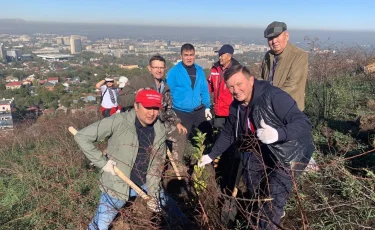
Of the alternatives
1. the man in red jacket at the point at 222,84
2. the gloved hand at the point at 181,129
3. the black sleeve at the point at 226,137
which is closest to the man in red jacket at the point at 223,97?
the man in red jacket at the point at 222,84

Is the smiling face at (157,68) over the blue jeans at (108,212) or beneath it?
over

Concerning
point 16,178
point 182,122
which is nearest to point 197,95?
point 182,122

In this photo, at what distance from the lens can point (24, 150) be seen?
5781 mm

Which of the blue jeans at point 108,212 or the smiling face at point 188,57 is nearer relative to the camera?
the blue jeans at point 108,212

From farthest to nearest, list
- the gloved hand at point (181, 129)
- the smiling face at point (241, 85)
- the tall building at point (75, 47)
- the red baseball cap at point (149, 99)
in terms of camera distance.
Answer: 1. the tall building at point (75, 47)
2. the gloved hand at point (181, 129)
3. the red baseball cap at point (149, 99)
4. the smiling face at point (241, 85)

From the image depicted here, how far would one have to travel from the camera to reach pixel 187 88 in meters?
4.29

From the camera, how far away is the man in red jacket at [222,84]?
14.0 feet

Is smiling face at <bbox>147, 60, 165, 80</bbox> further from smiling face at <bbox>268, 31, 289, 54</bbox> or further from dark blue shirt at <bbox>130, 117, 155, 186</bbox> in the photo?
smiling face at <bbox>268, 31, 289, 54</bbox>

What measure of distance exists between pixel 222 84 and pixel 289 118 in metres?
2.12

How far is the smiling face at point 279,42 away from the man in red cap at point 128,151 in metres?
1.52

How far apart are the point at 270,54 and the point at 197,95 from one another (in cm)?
129

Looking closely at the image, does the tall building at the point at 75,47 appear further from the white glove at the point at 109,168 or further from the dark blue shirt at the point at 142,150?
the white glove at the point at 109,168

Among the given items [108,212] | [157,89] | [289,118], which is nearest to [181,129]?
[157,89]

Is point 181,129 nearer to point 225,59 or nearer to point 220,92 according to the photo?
point 220,92
